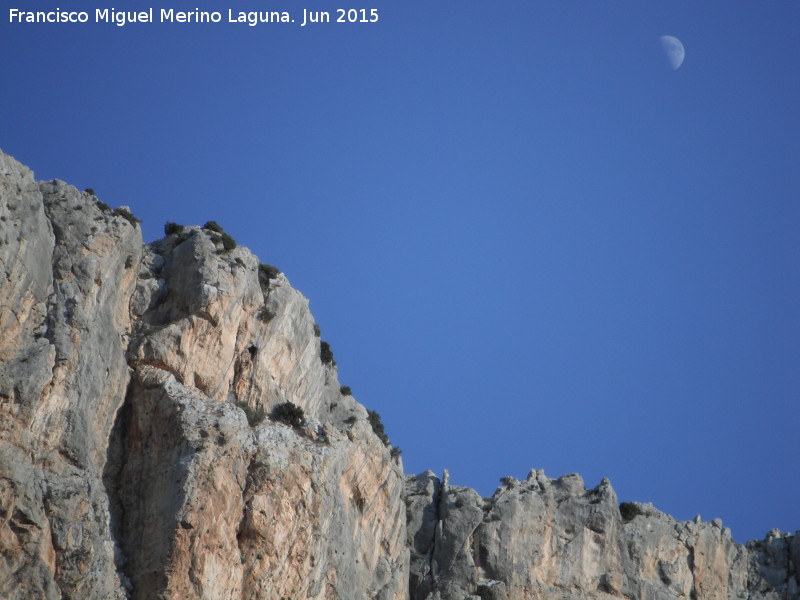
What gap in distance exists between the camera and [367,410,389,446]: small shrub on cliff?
8571 cm

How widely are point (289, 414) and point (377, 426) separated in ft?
54.5

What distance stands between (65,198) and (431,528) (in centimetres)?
4081

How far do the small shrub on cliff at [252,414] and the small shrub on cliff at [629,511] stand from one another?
40.4 m

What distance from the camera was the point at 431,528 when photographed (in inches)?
3529

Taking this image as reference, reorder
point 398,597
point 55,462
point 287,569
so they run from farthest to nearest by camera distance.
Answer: point 398,597 < point 287,569 < point 55,462

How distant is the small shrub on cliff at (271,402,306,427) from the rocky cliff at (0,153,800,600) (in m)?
0.26

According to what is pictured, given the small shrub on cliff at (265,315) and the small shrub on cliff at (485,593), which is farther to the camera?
the small shrub on cliff at (485,593)

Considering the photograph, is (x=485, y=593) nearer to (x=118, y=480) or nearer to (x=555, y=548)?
(x=555, y=548)

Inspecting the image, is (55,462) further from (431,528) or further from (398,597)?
(431,528)

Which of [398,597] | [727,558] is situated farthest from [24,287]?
[727,558]

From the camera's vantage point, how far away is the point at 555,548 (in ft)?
294

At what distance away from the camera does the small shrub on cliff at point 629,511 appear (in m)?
96.4

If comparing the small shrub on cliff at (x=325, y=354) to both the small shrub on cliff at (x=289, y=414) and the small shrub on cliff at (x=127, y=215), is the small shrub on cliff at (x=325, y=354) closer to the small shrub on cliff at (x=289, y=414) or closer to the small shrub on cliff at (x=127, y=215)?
the small shrub on cliff at (x=289, y=414)

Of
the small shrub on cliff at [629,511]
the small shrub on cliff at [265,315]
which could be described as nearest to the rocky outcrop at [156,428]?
the small shrub on cliff at [265,315]
